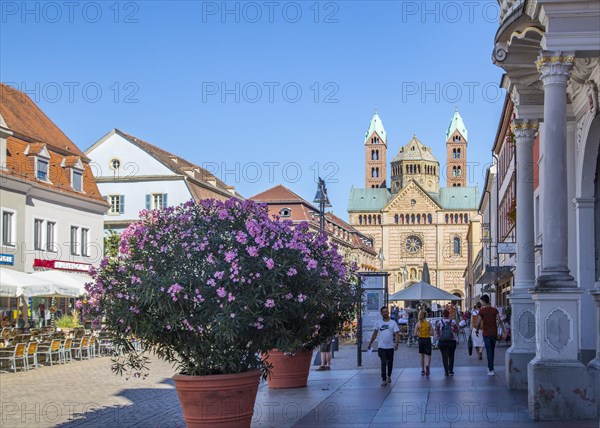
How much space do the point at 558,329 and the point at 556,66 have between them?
3656 millimetres

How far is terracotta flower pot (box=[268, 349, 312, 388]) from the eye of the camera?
59.0ft

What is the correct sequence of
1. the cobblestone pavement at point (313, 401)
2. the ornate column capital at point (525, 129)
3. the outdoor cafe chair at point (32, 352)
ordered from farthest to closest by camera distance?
the outdoor cafe chair at point (32, 352)
the ornate column capital at point (525, 129)
the cobblestone pavement at point (313, 401)

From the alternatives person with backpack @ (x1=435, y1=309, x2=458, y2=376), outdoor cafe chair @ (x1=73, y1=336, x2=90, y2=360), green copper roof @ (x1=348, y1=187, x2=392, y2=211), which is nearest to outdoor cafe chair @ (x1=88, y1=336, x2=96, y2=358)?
outdoor cafe chair @ (x1=73, y1=336, x2=90, y2=360)

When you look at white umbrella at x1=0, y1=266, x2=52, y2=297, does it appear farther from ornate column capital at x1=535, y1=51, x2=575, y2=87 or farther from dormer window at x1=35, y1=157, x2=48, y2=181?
ornate column capital at x1=535, y1=51, x2=575, y2=87

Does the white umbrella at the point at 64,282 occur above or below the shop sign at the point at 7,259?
below

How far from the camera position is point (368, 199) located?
16788 centimetres

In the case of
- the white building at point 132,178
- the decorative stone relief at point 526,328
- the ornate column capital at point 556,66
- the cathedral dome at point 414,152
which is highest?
the cathedral dome at point 414,152

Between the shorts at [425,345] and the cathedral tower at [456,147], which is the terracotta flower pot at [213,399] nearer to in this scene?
the shorts at [425,345]

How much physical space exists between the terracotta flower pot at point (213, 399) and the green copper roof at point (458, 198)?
499ft

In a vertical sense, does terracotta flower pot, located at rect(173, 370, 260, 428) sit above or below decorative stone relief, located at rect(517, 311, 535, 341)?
below

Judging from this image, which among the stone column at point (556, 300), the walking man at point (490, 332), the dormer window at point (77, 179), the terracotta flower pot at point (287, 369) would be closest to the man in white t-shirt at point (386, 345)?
the terracotta flower pot at point (287, 369)

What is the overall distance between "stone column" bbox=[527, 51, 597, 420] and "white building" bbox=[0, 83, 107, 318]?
→ 2949 centimetres

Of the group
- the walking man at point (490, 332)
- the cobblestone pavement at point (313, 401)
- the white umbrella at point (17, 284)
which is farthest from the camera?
the white umbrella at point (17, 284)

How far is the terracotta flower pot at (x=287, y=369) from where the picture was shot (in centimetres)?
1798
